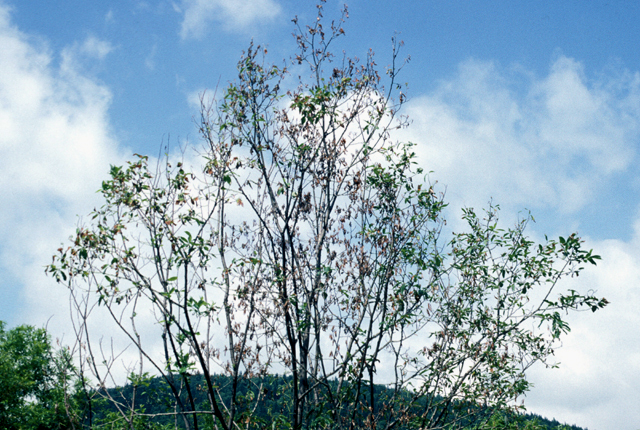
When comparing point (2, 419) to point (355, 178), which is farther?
point (2, 419)

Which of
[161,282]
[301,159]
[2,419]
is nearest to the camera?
[161,282]

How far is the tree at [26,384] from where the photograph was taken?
24516 mm

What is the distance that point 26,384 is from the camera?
82.5 feet

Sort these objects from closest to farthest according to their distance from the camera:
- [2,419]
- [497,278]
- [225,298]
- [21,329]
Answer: [225,298] → [497,278] → [2,419] → [21,329]

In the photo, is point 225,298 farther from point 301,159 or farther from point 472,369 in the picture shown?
point 472,369

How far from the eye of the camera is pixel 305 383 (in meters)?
8.13

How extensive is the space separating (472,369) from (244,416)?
402 cm

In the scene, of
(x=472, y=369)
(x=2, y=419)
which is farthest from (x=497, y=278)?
(x=2, y=419)

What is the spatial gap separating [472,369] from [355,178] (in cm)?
397

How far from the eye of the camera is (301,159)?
846 centimetres

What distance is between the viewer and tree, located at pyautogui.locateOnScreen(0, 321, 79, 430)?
24.5m

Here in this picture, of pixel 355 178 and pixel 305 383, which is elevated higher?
pixel 355 178

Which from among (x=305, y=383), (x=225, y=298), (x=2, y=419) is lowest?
(x=2, y=419)

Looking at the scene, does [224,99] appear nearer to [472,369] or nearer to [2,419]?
[472,369]
